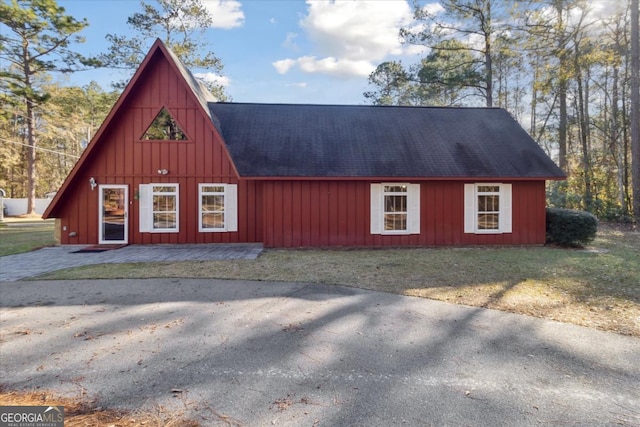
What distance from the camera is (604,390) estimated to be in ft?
9.14

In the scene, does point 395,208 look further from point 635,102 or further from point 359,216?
point 635,102

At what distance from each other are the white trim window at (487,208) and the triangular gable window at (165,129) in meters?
9.31

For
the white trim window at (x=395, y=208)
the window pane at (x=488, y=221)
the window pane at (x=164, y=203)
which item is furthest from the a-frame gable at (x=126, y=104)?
the window pane at (x=488, y=221)

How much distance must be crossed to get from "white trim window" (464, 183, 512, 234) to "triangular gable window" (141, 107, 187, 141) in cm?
931

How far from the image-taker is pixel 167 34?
21.5 meters

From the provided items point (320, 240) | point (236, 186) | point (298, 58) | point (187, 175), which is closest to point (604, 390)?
point (320, 240)

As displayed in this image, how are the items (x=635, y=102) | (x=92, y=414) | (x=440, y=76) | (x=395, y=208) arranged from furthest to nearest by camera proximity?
(x=440, y=76)
(x=635, y=102)
(x=395, y=208)
(x=92, y=414)

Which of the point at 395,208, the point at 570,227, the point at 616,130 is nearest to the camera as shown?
the point at 570,227

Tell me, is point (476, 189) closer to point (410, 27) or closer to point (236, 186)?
point (236, 186)

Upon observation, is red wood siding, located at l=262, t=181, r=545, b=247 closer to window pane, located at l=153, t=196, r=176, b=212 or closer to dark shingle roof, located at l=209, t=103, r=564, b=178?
dark shingle roof, located at l=209, t=103, r=564, b=178

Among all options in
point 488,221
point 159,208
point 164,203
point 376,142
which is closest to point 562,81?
point 488,221

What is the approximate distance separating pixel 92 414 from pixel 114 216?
32.6ft

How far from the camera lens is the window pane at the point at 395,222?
1079 centimetres

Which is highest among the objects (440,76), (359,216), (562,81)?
(440,76)
